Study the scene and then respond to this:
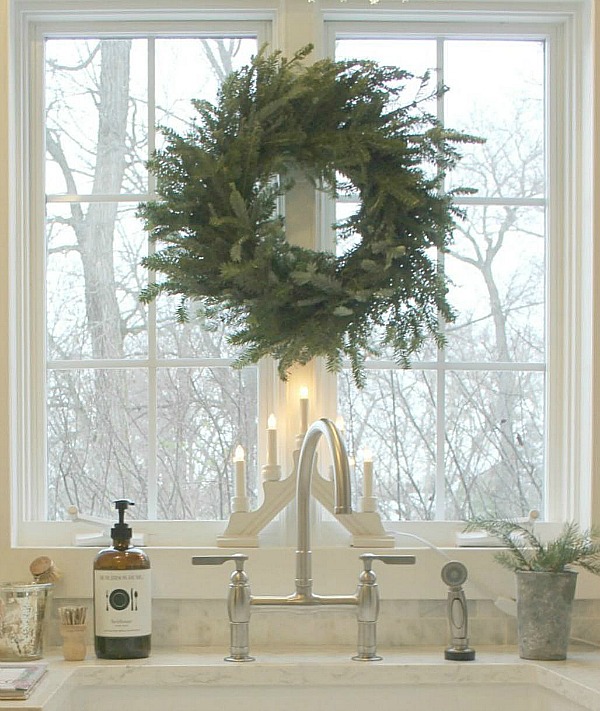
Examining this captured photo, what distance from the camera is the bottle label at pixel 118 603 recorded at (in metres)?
2.27

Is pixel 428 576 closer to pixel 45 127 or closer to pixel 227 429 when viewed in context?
pixel 227 429

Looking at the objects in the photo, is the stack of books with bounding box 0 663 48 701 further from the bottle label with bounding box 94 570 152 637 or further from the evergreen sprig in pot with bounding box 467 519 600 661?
the evergreen sprig in pot with bounding box 467 519 600 661

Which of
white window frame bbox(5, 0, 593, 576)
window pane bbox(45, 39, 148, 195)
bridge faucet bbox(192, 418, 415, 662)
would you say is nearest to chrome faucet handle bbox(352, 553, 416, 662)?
bridge faucet bbox(192, 418, 415, 662)

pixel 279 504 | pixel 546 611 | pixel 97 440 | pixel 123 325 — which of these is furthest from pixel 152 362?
pixel 546 611

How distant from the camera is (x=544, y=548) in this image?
7.86ft

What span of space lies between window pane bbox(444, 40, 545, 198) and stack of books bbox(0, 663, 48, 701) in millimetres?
1393

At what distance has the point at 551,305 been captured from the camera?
102 inches

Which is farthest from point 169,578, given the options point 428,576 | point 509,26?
point 509,26

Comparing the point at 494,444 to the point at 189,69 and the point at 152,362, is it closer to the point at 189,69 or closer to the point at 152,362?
the point at 152,362

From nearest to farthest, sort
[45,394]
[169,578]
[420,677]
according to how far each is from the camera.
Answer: [420,677] < [169,578] < [45,394]

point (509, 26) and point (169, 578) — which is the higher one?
point (509, 26)

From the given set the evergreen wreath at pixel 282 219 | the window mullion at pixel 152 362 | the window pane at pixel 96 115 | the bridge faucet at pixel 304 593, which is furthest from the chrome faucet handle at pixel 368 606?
the window pane at pixel 96 115

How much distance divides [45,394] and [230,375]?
1.38 feet

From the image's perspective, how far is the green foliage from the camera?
2244mm
